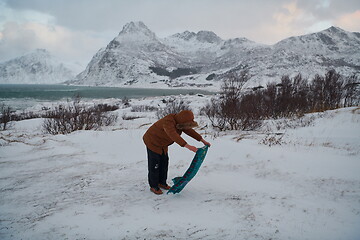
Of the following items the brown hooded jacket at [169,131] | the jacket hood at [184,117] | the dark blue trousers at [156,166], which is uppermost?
the jacket hood at [184,117]

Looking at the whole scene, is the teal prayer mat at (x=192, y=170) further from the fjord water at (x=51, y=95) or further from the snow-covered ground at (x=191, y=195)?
the fjord water at (x=51, y=95)

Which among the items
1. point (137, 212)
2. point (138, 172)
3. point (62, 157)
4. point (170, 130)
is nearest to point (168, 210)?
point (137, 212)

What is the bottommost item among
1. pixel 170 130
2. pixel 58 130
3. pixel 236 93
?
pixel 58 130

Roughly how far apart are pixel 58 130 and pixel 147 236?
10816 millimetres

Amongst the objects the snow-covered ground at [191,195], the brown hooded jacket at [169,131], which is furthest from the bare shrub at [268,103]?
the brown hooded jacket at [169,131]

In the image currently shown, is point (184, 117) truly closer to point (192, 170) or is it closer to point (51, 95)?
point (192, 170)

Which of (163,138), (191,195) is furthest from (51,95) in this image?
(191,195)

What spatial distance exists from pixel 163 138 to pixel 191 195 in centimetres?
113

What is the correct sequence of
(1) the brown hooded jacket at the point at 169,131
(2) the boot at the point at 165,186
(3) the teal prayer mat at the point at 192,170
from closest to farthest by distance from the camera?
(1) the brown hooded jacket at the point at 169,131
(3) the teal prayer mat at the point at 192,170
(2) the boot at the point at 165,186

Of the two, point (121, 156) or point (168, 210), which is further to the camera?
point (121, 156)

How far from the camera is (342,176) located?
12.8 ft

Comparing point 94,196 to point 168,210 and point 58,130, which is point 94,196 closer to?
point 168,210

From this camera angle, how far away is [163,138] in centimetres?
349

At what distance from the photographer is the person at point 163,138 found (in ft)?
10.6
